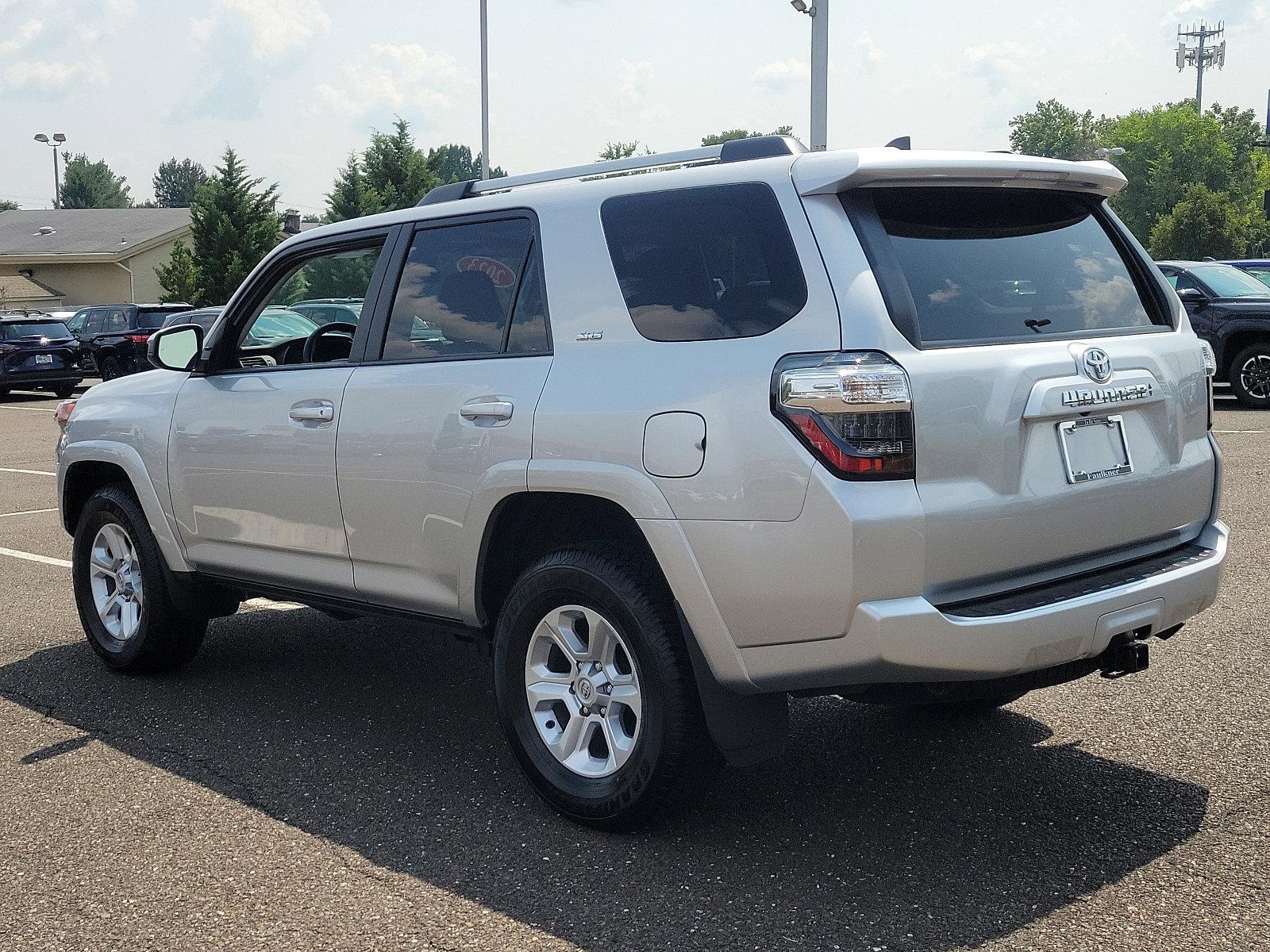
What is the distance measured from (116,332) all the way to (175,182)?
487 feet

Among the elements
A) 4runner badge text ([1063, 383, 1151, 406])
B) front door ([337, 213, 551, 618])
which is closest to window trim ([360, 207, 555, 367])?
front door ([337, 213, 551, 618])

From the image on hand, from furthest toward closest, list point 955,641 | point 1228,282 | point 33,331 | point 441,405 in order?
point 33,331 → point 1228,282 → point 441,405 → point 955,641

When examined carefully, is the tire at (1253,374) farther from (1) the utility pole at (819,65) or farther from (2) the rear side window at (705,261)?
(2) the rear side window at (705,261)

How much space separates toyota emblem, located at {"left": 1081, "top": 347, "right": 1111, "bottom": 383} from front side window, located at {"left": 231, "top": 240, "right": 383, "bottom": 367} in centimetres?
253

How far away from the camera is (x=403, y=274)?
4832 millimetres

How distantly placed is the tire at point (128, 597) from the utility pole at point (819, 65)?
1010cm

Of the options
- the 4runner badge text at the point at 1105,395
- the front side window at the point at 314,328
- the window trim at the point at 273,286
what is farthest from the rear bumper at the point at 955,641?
the front side window at the point at 314,328

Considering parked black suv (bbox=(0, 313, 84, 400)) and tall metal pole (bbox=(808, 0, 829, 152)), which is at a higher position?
tall metal pole (bbox=(808, 0, 829, 152))

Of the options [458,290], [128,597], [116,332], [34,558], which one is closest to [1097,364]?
[458,290]

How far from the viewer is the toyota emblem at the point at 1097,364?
379cm

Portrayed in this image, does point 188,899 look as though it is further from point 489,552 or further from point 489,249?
point 489,249

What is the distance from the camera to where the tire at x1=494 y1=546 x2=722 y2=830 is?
3.84m

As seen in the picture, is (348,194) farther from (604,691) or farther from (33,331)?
(604,691)

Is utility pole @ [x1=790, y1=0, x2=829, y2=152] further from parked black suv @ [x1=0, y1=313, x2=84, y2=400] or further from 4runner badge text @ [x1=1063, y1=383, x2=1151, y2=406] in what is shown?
parked black suv @ [x1=0, y1=313, x2=84, y2=400]
